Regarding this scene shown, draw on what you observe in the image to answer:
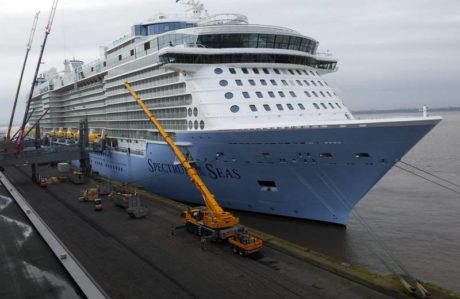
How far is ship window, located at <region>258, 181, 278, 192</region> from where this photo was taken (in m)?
19.0

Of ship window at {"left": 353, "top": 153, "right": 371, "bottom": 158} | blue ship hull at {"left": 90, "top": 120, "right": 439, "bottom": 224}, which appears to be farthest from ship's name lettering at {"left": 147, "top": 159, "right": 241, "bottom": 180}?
ship window at {"left": 353, "top": 153, "right": 371, "bottom": 158}

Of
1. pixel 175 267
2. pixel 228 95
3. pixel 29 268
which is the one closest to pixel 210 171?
pixel 228 95

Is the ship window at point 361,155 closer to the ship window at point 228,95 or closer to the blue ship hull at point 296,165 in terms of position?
the blue ship hull at point 296,165

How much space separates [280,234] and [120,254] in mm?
8382

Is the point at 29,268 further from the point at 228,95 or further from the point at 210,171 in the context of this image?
the point at 228,95

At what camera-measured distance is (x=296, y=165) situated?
57.4ft

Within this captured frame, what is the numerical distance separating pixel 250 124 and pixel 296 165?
331 cm

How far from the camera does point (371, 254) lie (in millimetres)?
17406

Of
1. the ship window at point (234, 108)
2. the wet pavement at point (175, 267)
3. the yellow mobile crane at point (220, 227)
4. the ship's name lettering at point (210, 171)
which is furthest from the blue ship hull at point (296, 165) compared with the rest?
the wet pavement at point (175, 267)

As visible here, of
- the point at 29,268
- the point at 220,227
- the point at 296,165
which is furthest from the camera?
the point at 296,165

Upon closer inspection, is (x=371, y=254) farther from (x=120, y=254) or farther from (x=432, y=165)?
(x=432, y=165)

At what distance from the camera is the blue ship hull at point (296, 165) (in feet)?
51.8

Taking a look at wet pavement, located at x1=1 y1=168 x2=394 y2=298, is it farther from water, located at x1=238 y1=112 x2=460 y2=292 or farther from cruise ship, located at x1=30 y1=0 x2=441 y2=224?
water, located at x1=238 y1=112 x2=460 y2=292

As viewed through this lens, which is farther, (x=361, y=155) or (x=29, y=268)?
(x=361, y=155)
